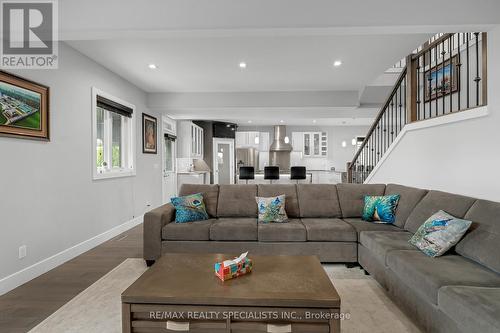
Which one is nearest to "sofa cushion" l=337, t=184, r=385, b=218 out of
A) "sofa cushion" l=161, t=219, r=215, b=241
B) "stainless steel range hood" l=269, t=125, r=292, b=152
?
"sofa cushion" l=161, t=219, r=215, b=241

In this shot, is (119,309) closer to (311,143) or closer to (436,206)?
(436,206)

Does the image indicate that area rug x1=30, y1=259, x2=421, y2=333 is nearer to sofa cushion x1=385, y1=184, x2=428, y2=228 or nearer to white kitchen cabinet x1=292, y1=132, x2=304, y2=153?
sofa cushion x1=385, y1=184, x2=428, y2=228

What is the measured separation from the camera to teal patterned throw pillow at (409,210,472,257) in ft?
7.03

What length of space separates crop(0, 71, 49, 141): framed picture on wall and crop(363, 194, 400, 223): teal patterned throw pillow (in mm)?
3799

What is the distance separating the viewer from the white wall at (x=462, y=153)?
2.55 meters

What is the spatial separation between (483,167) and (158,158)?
18.6 feet

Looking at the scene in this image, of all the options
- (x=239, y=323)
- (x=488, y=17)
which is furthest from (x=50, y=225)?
(x=488, y=17)

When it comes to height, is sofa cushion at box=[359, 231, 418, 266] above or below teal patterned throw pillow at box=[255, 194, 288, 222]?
below

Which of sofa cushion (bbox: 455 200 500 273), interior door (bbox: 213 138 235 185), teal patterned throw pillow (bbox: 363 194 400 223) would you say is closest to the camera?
sofa cushion (bbox: 455 200 500 273)

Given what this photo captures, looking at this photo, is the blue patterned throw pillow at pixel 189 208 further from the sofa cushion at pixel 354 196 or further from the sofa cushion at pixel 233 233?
the sofa cushion at pixel 354 196

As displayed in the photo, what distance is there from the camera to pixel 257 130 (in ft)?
35.3

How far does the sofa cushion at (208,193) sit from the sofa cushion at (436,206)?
89.2 inches

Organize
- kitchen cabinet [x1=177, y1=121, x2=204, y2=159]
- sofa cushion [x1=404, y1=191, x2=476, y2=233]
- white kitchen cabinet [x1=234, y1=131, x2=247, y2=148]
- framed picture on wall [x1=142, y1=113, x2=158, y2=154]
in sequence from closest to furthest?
sofa cushion [x1=404, y1=191, x2=476, y2=233] < framed picture on wall [x1=142, y1=113, x2=158, y2=154] < kitchen cabinet [x1=177, y1=121, x2=204, y2=159] < white kitchen cabinet [x1=234, y1=131, x2=247, y2=148]

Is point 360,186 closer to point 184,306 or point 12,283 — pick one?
point 184,306
